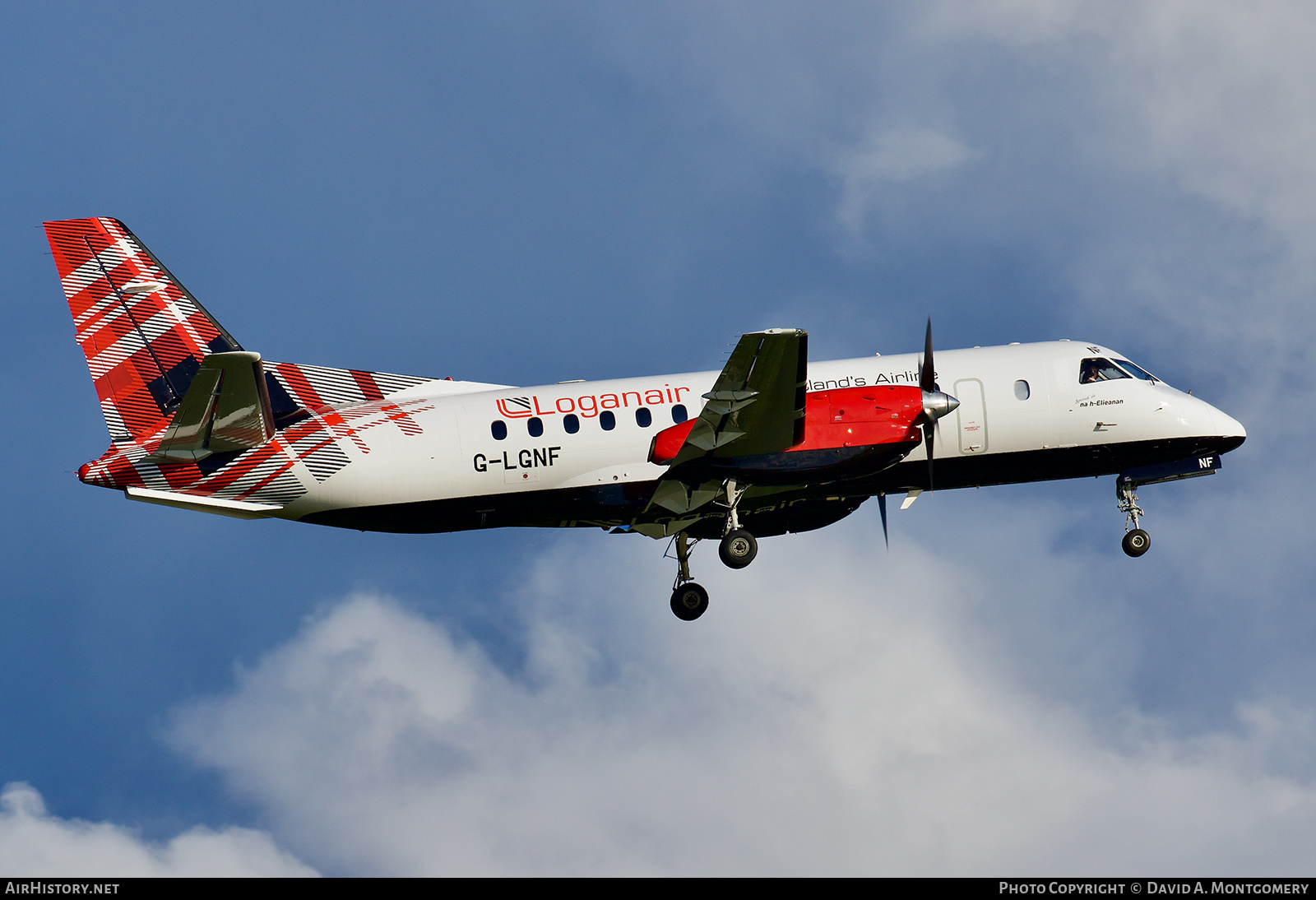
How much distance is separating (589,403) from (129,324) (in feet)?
29.7

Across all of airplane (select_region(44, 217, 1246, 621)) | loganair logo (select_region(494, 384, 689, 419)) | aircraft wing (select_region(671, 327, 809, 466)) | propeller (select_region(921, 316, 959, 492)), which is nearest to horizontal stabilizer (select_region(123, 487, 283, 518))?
airplane (select_region(44, 217, 1246, 621))

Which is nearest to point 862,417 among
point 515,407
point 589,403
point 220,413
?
point 589,403

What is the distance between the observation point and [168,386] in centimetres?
2591

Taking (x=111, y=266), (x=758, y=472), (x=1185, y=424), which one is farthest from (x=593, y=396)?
(x=1185, y=424)

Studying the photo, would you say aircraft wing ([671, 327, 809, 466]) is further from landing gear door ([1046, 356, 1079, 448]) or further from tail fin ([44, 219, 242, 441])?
tail fin ([44, 219, 242, 441])

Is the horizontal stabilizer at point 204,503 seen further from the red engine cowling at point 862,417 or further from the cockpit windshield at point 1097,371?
the cockpit windshield at point 1097,371

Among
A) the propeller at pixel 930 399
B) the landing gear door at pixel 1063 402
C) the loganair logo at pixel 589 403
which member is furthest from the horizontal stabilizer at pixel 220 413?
the landing gear door at pixel 1063 402

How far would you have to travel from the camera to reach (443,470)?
999 inches

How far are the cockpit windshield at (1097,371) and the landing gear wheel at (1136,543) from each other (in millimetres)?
3401

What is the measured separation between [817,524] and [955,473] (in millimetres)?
3783

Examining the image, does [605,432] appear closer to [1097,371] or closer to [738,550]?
[738,550]

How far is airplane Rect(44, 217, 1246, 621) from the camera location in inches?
965

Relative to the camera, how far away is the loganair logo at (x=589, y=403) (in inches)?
1014
